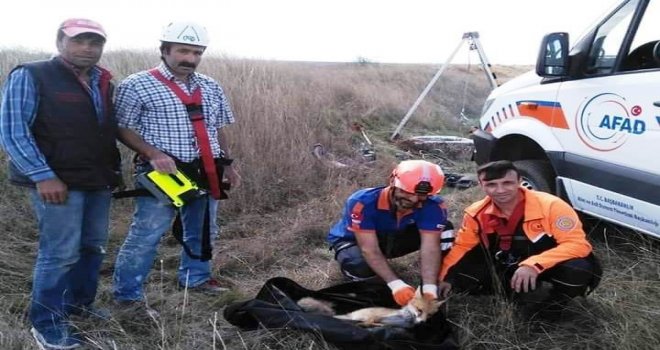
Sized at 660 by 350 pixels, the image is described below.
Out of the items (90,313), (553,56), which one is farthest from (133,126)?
(553,56)

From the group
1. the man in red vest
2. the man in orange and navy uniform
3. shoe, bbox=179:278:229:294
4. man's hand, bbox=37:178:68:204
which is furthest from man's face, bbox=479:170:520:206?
man's hand, bbox=37:178:68:204

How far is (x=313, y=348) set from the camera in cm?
247

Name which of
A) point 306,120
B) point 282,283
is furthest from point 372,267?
point 306,120

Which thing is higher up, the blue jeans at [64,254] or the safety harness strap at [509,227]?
the safety harness strap at [509,227]

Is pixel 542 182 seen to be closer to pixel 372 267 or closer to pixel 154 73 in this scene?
pixel 372 267

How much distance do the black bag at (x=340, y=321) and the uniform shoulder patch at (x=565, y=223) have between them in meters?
0.75

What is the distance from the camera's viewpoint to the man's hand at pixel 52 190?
7.61 feet

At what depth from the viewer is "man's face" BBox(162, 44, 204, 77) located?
2.81 m

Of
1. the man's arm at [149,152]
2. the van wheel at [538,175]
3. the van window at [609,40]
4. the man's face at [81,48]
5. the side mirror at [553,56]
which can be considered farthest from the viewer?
the van wheel at [538,175]

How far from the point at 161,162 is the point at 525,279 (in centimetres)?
189

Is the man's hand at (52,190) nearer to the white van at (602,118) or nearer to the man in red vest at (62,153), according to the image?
the man in red vest at (62,153)

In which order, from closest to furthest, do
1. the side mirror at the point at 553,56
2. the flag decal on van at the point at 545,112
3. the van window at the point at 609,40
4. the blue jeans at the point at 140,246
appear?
the blue jeans at the point at 140,246 < the van window at the point at 609,40 < the side mirror at the point at 553,56 < the flag decal on van at the point at 545,112

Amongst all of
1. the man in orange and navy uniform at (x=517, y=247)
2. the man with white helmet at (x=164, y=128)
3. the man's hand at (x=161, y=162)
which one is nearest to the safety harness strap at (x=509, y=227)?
the man in orange and navy uniform at (x=517, y=247)

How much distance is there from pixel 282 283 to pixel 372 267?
502 millimetres
